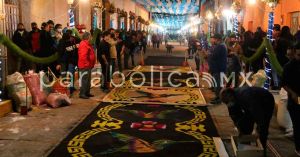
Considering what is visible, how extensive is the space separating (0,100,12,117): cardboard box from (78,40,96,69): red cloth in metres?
2.41

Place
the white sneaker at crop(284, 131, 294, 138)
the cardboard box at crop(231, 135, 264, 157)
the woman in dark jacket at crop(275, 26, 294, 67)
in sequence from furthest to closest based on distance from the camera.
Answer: the woman in dark jacket at crop(275, 26, 294, 67), the white sneaker at crop(284, 131, 294, 138), the cardboard box at crop(231, 135, 264, 157)

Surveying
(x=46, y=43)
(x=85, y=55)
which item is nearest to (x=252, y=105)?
(x=85, y=55)

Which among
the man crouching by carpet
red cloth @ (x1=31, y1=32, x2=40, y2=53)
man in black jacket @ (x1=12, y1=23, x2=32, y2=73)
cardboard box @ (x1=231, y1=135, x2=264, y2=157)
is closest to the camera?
the man crouching by carpet

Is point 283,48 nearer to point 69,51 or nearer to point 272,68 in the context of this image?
point 272,68

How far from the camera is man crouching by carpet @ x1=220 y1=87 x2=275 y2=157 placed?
19.2 ft

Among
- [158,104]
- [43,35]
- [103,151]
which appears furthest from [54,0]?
[103,151]

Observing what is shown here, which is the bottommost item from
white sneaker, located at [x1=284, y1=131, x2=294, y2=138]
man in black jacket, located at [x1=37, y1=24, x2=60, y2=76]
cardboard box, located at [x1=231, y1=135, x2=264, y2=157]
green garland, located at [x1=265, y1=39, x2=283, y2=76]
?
white sneaker, located at [x1=284, y1=131, x2=294, y2=138]

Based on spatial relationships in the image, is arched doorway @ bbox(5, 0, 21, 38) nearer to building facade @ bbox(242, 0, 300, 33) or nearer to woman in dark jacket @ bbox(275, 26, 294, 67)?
woman in dark jacket @ bbox(275, 26, 294, 67)

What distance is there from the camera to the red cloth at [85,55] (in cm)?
1113

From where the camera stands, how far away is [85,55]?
11164mm

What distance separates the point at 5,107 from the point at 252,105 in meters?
5.73

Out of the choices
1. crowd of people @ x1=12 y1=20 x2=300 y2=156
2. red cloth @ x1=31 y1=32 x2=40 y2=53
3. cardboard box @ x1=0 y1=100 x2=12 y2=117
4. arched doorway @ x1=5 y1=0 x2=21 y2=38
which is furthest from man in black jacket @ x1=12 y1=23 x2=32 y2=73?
cardboard box @ x1=0 y1=100 x2=12 y2=117

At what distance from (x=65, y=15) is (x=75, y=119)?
947cm

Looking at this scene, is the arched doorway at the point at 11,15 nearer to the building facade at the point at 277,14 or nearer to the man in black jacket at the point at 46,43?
the man in black jacket at the point at 46,43
